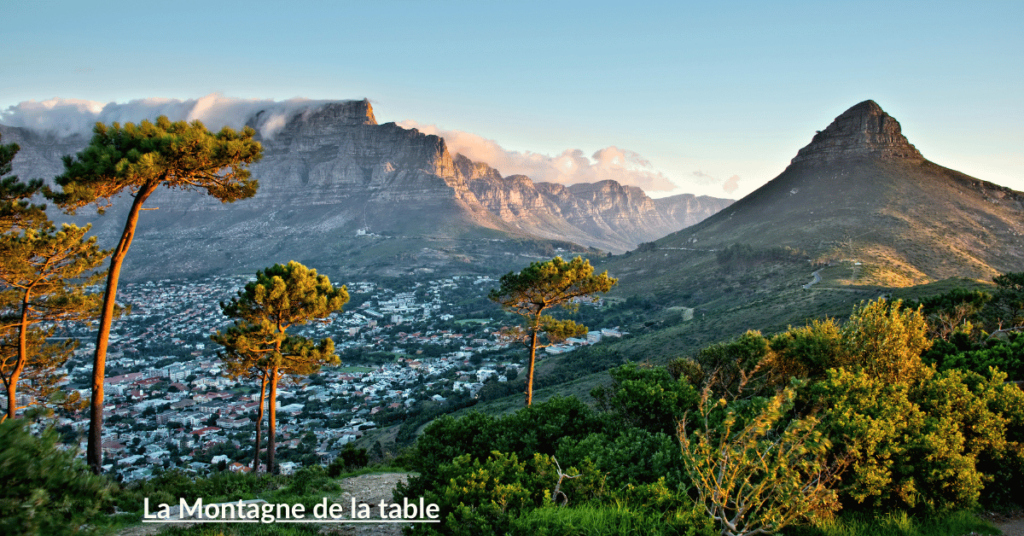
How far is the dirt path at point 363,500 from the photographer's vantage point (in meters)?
6.90

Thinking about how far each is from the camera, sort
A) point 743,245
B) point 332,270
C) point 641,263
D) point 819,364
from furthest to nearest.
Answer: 1. point 332,270
2. point 641,263
3. point 743,245
4. point 819,364

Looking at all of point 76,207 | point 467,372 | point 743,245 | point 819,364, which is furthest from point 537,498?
point 743,245

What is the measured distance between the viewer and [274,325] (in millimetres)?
13812

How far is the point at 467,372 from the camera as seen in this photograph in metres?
41.2

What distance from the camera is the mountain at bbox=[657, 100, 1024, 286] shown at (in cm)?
4641

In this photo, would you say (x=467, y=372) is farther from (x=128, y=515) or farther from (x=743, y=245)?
(x=743, y=245)

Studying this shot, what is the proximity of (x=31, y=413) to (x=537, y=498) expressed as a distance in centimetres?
461

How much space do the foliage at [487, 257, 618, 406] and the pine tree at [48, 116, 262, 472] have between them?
8689mm

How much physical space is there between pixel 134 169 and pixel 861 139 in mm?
97893

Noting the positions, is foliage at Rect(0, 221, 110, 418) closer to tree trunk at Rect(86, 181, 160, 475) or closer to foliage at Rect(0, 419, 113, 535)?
tree trunk at Rect(86, 181, 160, 475)

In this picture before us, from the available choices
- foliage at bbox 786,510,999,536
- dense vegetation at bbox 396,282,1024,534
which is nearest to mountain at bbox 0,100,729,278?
dense vegetation at bbox 396,282,1024,534

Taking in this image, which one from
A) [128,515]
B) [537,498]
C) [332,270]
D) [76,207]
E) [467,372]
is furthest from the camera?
[332,270]

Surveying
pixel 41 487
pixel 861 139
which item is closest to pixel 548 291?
pixel 41 487

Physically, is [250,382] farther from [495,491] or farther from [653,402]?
[495,491]
